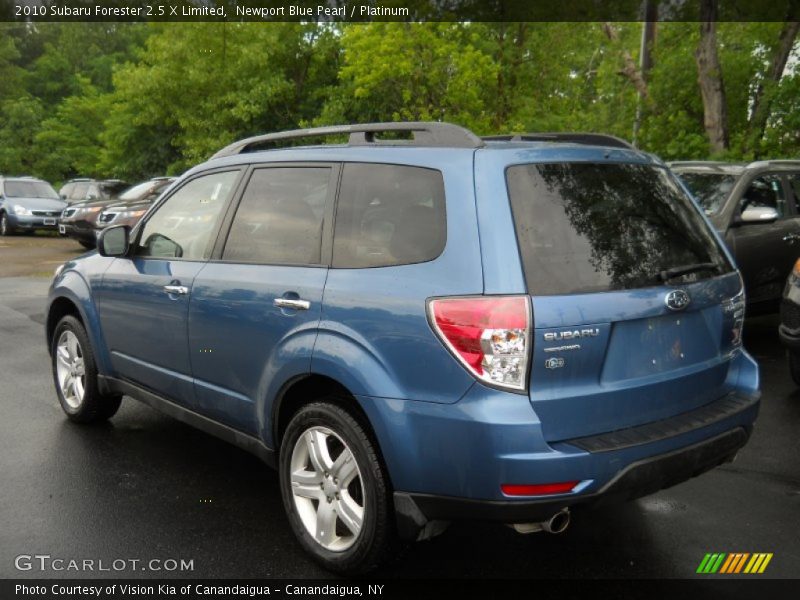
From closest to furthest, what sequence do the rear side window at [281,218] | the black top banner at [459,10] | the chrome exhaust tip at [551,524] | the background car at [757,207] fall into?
the chrome exhaust tip at [551,524]
the rear side window at [281,218]
the background car at [757,207]
the black top banner at [459,10]

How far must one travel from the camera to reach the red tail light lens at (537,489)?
2.85m

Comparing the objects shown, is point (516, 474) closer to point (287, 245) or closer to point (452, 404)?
point (452, 404)

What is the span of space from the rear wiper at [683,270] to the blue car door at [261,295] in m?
1.38

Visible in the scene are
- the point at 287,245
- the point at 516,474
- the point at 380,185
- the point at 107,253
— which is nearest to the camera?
the point at 516,474

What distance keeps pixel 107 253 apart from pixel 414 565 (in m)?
2.64

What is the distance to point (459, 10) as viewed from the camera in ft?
66.9

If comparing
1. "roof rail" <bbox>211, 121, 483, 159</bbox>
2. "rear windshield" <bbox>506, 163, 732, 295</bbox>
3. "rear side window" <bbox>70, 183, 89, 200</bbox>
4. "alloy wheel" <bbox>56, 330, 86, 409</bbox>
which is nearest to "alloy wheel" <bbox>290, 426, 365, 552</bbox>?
"rear windshield" <bbox>506, 163, 732, 295</bbox>

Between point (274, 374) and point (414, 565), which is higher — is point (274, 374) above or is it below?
above

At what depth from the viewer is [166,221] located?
4734 millimetres

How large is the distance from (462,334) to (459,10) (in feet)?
62.4

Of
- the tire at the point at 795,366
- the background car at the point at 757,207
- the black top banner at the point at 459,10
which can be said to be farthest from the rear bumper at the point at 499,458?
the black top banner at the point at 459,10

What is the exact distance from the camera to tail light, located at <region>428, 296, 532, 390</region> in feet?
9.31

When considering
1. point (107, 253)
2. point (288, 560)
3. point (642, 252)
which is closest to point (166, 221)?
point (107, 253)

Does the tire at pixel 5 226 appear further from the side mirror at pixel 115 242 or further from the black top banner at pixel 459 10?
the side mirror at pixel 115 242
